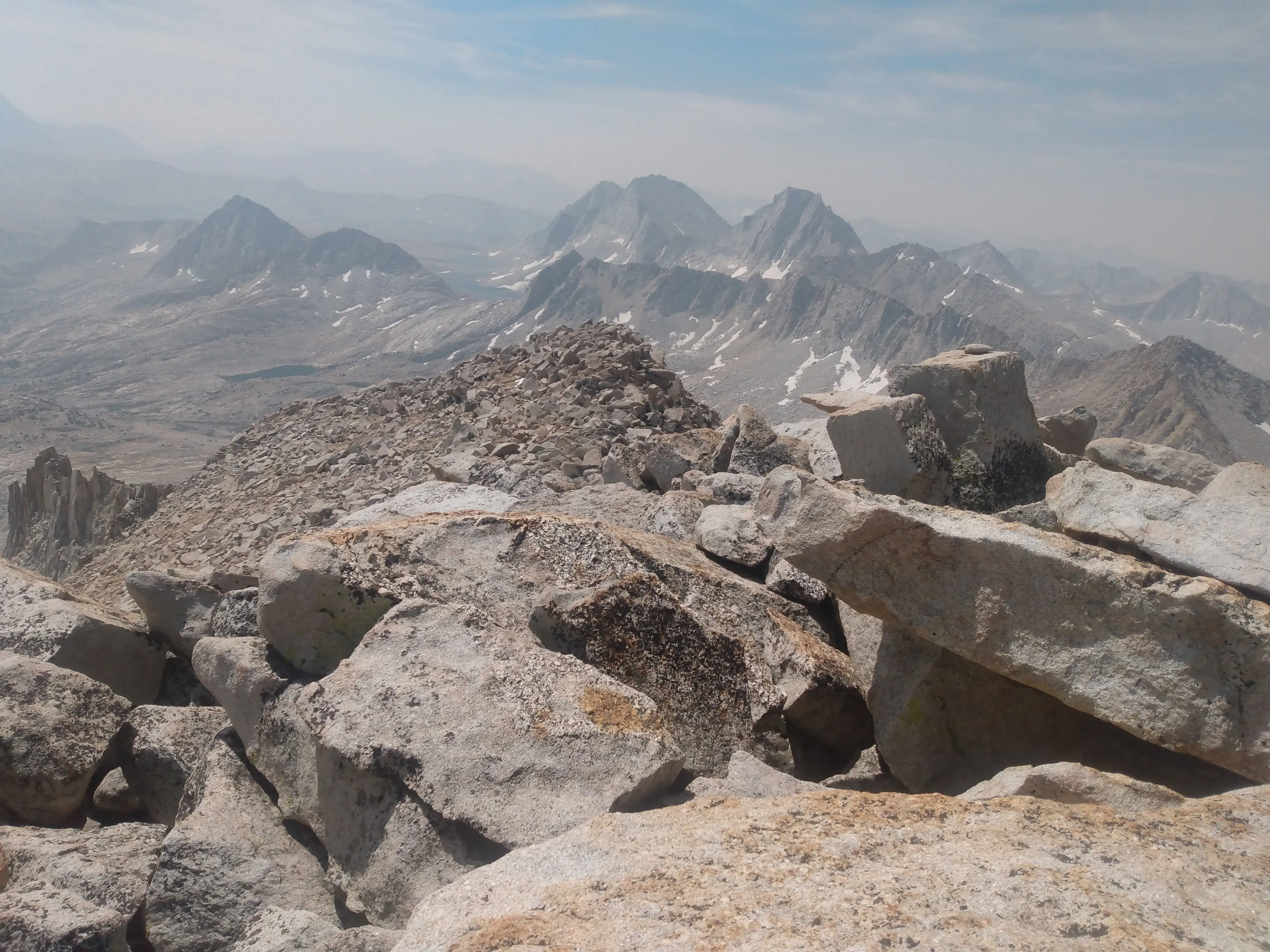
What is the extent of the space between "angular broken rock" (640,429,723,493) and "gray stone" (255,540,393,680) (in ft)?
27.6

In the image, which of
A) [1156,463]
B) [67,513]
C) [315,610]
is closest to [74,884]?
[315,610]

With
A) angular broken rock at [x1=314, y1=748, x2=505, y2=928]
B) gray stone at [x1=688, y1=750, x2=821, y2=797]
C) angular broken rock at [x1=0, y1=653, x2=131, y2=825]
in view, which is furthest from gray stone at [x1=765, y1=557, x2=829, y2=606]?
angular broken rock at [x1=0, y1=653, x2=131, y2=825]

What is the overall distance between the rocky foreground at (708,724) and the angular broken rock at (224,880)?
23mm

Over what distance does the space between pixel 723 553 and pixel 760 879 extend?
555cm

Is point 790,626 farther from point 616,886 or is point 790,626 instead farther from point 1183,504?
point 616,886

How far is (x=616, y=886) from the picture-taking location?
13.6 feet

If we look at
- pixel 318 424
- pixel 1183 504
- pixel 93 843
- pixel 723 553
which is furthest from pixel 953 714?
pixel 318 424

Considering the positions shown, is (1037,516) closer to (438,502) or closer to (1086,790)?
(1086,790)

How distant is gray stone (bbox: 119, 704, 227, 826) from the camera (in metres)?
7.49

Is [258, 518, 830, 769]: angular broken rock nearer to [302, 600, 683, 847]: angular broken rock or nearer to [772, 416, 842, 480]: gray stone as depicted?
[302, 600, 683, 847]: angular broken rock

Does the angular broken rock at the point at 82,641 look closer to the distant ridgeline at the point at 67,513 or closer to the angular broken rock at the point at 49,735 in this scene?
the angular broken rock at the point at 49,735

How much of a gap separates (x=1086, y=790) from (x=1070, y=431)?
9.76 m

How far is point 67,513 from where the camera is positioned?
147 feet

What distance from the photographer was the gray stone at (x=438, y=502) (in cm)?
1130
